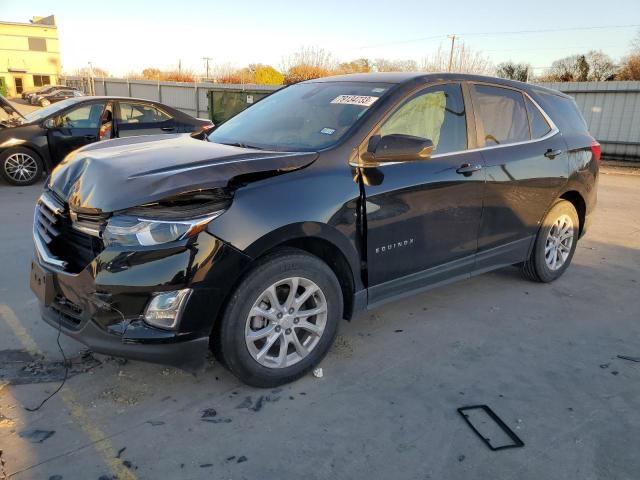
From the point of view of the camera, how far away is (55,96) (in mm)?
35875

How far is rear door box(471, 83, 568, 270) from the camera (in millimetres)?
3967

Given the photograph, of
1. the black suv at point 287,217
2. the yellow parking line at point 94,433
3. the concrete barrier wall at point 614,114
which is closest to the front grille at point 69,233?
the black suv at point 287,217

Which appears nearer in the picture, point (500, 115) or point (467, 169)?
point (467, 169)

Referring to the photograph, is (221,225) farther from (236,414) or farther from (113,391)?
(113,391)

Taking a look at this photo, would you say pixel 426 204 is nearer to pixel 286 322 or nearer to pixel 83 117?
pixel 286 322

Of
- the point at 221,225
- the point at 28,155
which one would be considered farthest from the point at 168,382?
the point at 28,155

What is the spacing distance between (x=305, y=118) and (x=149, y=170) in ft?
4.27

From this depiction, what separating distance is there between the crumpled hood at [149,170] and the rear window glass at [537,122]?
2369 millimetres

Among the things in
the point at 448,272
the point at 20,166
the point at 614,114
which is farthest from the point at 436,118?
the point at 614,114

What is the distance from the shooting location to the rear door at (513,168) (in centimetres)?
397

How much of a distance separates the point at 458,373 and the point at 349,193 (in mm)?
1352

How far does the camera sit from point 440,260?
12.2ft

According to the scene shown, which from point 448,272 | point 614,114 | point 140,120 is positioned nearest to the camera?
point 448,272

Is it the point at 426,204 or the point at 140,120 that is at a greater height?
the point at 140,120
